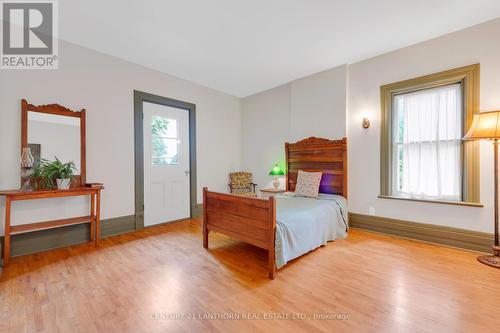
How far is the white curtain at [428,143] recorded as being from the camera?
290 cm

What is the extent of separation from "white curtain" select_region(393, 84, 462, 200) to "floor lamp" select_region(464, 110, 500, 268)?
0.43m

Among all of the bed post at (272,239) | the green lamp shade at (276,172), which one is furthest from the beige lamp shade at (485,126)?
the green lamp shade at (276,172)

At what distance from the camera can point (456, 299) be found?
1.79 metres

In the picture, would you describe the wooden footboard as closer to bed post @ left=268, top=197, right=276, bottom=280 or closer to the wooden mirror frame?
bed post @ left=268, top=197, right=276, bottom=280

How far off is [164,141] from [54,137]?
1.54 m

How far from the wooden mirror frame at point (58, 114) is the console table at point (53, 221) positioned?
0.30 metres

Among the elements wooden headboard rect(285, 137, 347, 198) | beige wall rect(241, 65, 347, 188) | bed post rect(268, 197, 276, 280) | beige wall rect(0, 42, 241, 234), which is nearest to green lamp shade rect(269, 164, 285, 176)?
wooden headboard rect(285, 137, 347, 198)

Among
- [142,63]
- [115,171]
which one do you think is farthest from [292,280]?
[142,63]

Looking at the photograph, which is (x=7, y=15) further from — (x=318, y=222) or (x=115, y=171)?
(x=318, y=222)

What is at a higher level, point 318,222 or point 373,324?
point 318,222

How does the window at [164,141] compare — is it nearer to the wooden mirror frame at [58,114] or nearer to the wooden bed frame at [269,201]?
the wooden mirror frame at [58,114]

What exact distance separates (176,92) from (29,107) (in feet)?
6.81

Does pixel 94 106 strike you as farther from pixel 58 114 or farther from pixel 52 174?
pixel 52 174

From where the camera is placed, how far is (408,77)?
319cm
